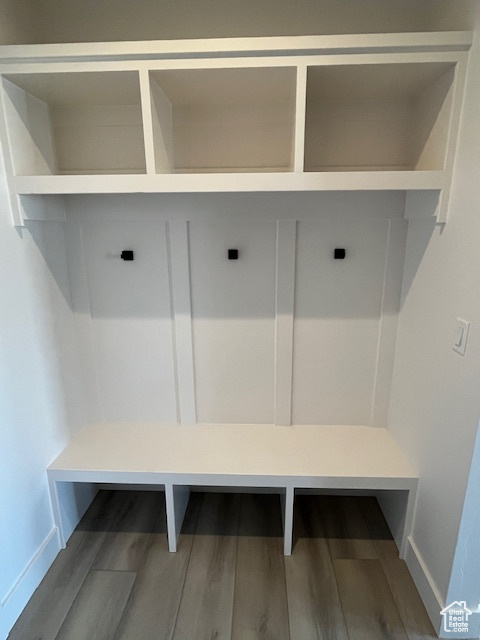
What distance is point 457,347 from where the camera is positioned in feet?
4.14

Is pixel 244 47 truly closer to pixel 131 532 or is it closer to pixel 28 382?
pixel 28 382

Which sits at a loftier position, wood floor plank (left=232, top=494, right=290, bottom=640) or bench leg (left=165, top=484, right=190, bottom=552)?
bench leg (left=165, top=484, right=190, bottom=552)

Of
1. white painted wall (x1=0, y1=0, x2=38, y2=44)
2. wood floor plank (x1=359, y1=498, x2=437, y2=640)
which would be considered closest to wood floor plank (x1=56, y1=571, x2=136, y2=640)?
wood floor plank (x1=359, y1=498, x2=437, y2=640)

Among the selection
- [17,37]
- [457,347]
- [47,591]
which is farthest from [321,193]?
[47,591]

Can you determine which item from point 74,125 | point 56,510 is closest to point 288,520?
point 56,510

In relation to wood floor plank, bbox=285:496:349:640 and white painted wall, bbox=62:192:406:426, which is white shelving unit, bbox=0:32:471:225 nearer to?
white painted wall, bbox=62:192:406:426

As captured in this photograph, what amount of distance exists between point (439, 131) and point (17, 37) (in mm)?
1675

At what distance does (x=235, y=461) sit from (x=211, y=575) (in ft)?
1.63

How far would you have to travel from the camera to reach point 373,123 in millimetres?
1601

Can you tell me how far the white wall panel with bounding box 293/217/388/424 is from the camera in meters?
1.74

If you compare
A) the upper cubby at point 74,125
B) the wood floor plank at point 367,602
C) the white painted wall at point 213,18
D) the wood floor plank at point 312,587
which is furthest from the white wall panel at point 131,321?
the wood floor plank at point 367,602

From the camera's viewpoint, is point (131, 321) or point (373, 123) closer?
point (373, 123)

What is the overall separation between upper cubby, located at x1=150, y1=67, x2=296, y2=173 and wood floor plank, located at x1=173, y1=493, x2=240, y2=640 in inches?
67.9

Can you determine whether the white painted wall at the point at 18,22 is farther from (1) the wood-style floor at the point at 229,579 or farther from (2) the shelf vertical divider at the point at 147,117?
(1) the wood-style floor at the point at 229,579
